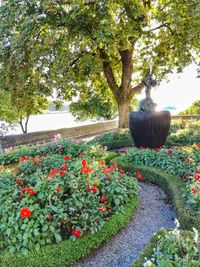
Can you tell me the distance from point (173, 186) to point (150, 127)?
250cm

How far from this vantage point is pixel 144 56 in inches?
406

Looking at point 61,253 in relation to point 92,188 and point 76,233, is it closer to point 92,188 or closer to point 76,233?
point 76,233

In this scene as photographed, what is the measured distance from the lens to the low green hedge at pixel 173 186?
8.83 feet

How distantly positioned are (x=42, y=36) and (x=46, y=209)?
7.27 m

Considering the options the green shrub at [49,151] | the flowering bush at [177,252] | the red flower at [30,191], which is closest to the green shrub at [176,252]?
the flowering bush at [177,252]

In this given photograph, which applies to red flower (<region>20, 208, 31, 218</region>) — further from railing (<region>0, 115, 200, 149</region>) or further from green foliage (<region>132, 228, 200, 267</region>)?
railing (<region>0, 115, 200, 149</region>)

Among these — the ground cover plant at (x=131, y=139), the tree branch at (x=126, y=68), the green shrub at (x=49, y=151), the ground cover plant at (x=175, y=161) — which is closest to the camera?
the ground cover plant at (x=175, y=161)

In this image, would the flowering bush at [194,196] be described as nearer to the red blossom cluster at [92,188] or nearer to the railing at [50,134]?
the red blossom cluster at [92,188]

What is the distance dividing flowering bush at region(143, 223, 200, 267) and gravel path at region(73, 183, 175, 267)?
26.3 inches

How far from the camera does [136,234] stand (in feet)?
9.39

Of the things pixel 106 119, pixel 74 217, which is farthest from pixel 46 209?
pixel 106 119

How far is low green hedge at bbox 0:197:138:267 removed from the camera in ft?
7.30

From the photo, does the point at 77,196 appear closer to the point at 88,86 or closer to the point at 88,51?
the point at 88,51

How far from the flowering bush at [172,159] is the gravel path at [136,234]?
563mm
